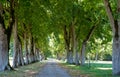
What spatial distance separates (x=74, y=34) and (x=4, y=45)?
20.5 meters

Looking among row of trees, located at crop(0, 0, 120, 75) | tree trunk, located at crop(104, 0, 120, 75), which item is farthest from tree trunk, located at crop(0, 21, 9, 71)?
tree trunk, located at crop(104, 0, 120, 75)

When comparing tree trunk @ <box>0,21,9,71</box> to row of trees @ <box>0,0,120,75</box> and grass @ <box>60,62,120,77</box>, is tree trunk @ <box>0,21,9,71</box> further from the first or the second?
grass @ <box>60,62,120,77</box>

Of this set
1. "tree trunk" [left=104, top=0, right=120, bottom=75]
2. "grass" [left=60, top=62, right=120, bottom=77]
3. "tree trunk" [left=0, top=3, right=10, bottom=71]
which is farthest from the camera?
"tree trunk" [left=0, top=3, right=10, bottom=71]

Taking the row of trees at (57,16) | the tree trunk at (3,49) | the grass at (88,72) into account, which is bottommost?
the grass at (88,72)

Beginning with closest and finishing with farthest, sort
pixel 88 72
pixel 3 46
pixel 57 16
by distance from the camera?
pixel 88 72 < pixel 3 46 < pixel 57 16

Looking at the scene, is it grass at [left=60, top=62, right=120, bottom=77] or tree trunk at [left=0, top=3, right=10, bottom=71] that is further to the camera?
tree trunk at [left=0, top=3, right=10, bottom=71]

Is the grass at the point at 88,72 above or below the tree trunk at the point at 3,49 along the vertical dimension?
below

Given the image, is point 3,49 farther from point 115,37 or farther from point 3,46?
point 115,37

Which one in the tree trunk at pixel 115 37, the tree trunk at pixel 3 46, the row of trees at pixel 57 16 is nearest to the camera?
the tree trunk at pixel 115 37

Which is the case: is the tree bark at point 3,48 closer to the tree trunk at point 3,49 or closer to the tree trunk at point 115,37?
the tree trunk at point 3,49

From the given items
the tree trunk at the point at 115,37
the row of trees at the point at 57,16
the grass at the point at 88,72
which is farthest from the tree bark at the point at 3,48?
the tree trunk at the point at 115,37

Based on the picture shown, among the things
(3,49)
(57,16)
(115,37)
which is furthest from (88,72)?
(57,16)

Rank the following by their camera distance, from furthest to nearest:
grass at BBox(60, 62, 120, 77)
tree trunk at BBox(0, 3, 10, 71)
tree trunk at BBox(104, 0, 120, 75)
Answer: tree trunk at BBox(0, 3, 10, 71), grass at BBox(60, 62, 120, 77), tree trunk at BBox(104, 0, 120, 75)

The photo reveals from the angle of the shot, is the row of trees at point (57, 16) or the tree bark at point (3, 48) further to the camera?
the tree bark at point (3, 48)
